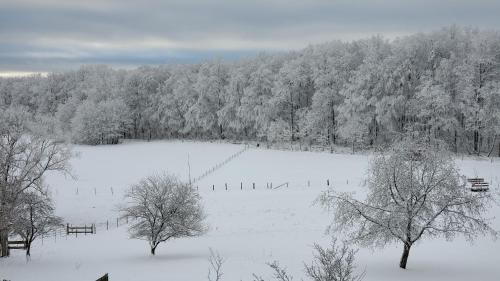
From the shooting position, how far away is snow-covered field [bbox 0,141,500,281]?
21781 mm

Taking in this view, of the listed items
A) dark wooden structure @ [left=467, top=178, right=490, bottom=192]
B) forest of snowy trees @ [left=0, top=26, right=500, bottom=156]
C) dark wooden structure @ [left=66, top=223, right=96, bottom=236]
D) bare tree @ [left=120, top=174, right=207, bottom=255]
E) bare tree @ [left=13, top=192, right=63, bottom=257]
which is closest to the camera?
bare tree @ [left=13, top=192, right=63, bottom=257]

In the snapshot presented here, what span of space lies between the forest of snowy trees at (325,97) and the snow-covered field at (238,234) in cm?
764

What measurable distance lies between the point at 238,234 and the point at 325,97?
4353 centimetres

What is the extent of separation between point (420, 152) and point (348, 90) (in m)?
47.9

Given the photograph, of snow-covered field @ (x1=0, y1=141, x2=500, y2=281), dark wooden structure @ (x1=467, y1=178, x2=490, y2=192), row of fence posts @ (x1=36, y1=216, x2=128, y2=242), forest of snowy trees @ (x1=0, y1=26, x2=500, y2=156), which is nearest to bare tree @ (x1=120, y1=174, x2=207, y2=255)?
snow-covered field @ (x1=0, y1=141, x2=500, y2=281)

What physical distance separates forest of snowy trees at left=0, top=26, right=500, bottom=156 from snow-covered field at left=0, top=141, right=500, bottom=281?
25.1 feet

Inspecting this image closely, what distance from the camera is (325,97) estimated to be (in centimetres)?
7256

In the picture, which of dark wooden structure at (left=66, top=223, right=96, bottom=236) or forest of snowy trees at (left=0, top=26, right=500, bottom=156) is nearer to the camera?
dark wooden structure at (left=66, top=223, right=96, bottom=236)

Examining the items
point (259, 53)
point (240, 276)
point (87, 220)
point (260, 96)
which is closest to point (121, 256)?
point (240, 276)

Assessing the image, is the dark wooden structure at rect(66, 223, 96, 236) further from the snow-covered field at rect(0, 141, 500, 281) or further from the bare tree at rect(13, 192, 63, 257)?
the bare tree at rect(13, 192, 63, 257)

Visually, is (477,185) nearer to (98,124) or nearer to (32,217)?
(32,217)

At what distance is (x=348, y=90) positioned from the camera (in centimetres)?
6881

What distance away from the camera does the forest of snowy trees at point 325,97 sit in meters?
61.1

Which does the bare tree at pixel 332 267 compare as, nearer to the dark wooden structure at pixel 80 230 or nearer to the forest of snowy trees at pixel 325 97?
the dark wooden structure at pixel 80 230
